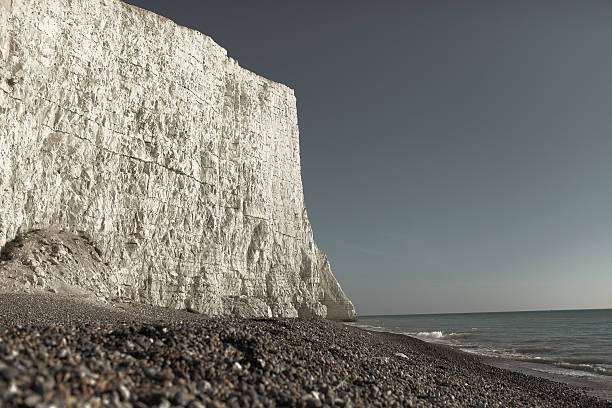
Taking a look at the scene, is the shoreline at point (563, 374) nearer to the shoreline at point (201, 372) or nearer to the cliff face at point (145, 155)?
the shoreline at point (201, 372)

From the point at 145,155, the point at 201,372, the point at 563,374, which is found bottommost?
the point at 563,374

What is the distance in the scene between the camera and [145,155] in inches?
991

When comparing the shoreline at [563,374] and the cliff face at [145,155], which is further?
the cliff face at [145,155]

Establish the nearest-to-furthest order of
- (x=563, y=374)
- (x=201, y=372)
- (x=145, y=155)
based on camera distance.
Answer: (x=201, y=372) < (x=563, y=374) < (x=145, y=155)

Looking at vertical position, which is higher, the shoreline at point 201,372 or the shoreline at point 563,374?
the shoreline at point 201,372

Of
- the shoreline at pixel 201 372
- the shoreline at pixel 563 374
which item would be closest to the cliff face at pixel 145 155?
the shoreline at pixel 201 372

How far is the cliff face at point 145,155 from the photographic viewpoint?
19.8 meters

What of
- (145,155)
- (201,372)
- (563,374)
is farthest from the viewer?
(145,155)

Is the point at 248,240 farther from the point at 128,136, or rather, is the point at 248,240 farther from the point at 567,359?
the point at 567,359

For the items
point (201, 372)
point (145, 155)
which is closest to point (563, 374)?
point (201, 372)

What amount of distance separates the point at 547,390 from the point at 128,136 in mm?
24567

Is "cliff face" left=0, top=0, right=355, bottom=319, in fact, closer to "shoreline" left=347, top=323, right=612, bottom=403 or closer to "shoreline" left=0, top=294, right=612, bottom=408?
"shoreline" left=0, top=294, right=612, bottom=408

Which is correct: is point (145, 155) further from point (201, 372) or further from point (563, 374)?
point (563, 374)

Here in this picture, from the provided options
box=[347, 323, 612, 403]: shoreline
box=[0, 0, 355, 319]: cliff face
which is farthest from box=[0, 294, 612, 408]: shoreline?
box=[0, 0, 355, 319]: cliff face
